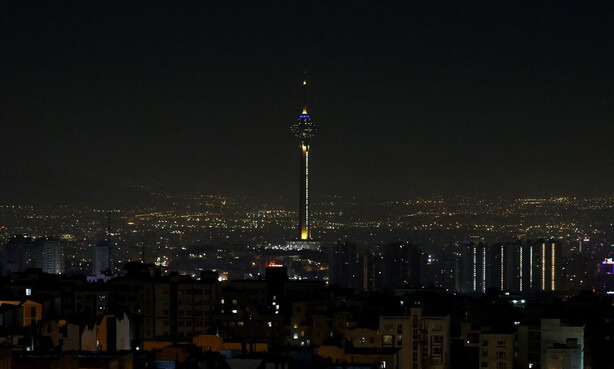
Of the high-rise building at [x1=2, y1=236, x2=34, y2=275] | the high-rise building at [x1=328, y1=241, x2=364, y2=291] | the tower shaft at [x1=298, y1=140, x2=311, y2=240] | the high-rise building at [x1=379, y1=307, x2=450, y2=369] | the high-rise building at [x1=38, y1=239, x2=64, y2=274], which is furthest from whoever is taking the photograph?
the tower shaft at [x1=298, y1=140, x2=311, y2=240]

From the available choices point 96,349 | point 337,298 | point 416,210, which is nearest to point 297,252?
point 416,210

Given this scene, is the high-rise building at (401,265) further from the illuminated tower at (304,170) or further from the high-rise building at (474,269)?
the illuminated tower at (304,170)

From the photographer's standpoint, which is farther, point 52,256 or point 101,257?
point 101,257

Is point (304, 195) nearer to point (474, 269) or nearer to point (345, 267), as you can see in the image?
point (345, 267)

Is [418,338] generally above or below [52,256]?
below

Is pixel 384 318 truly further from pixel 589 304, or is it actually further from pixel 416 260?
pixel 416 260

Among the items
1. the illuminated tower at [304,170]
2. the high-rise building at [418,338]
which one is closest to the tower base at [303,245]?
the illuminated tower at [304,170]

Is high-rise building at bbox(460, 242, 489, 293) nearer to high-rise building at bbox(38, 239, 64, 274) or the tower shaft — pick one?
high-rise building at bbox(38, 239, 64, 274)

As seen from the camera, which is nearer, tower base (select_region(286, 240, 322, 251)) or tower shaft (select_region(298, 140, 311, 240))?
tower base (select_region(286, 240, 322, 251))

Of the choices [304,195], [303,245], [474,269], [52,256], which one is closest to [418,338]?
[474,269]

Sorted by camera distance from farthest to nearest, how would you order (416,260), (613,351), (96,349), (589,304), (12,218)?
(12,218) → (416,260) → (589,304) → (613,351) → (96,349)

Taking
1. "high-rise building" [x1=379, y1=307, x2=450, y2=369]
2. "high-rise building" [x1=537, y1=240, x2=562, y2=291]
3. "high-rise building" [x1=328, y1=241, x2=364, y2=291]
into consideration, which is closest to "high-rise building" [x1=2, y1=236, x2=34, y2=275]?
"high-rise building" [x1=328, y1=241, x2=364, y2=291]
